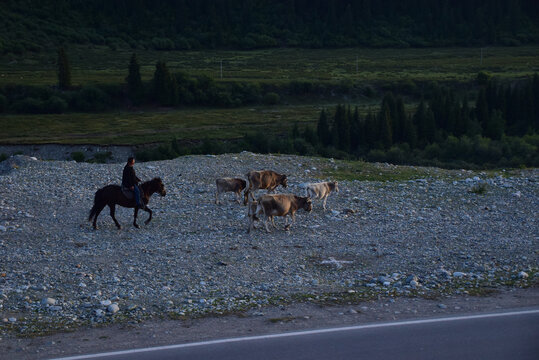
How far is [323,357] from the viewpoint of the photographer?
8.17 m

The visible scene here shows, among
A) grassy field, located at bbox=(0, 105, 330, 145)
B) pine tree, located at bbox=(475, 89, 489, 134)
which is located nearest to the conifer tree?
pine tree, located at bbox=(475, 89, 489, 134)

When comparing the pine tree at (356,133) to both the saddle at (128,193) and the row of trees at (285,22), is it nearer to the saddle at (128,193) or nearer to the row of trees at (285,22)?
the saddle at (128,193)

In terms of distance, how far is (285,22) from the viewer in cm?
14850

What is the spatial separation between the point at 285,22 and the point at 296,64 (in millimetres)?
35477

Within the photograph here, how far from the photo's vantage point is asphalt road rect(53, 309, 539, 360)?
8227mm

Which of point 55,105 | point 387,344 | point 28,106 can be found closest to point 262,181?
point 387,344

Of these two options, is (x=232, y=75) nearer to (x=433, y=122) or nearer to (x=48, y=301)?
(x=433, y=122)

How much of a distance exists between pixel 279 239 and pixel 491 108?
53.5 m

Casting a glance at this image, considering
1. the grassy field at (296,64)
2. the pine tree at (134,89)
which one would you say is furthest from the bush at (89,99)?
the grassy field at (296,64)

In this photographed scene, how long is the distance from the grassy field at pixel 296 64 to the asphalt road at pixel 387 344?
84496 millimetres

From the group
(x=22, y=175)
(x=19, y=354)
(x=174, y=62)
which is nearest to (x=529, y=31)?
(x=174, y=62)

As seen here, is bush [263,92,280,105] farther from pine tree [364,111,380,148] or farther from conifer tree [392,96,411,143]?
pine tree [364,111,380,148]

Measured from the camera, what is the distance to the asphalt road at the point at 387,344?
27.0 ft

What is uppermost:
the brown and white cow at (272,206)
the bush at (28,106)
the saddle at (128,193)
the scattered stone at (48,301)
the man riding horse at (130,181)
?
the man riding horse at (130,181)
